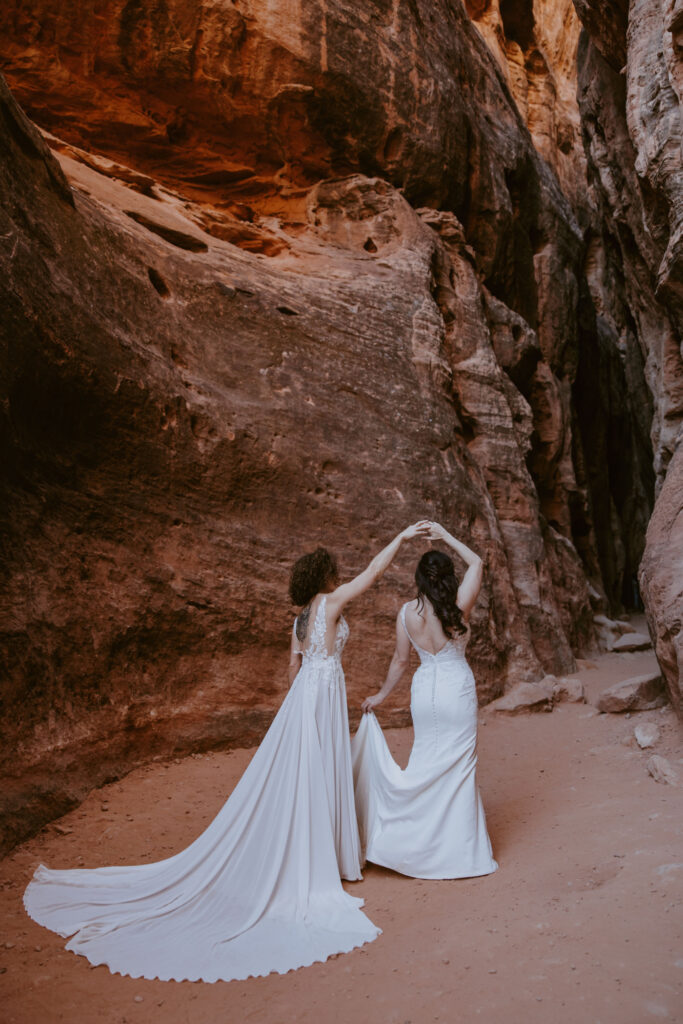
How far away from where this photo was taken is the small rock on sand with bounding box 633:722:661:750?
5.92m

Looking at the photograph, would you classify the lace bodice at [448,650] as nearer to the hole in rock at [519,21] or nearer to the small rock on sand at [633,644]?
the small rock on sand at [633,644]

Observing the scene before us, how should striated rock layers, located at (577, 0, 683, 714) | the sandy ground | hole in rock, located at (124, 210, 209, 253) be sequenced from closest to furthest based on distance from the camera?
1. the sandy ground
2. striated rock layers, located at (577, 0, 683, 714)
3. hole in rock, located at (124, 210, 209, 253)

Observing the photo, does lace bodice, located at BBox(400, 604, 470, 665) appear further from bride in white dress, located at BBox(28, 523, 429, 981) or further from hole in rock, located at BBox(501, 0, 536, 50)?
hole in rock, located at BBox(501, 0, 536, 50)

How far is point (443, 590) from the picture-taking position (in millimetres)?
4430

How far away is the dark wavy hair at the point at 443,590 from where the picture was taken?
4.41 meters

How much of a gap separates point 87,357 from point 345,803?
4019 mm

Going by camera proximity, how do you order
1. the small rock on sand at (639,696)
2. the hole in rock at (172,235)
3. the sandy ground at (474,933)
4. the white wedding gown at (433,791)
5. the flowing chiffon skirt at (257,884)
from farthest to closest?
the hole in rock at (172,235) < the small rock on sand at (639,696) < the white wedding gown at (433,791) < the flowing chiffon skirt at (257,884) < the sandy ground at (474,933)

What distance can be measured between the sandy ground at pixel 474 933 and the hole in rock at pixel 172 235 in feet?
19.3

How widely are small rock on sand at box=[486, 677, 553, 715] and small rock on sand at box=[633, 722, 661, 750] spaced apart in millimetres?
1984

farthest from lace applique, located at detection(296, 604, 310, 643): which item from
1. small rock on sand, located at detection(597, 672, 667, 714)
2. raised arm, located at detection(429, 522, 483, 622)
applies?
small rock on sand, located at detection(597, 672, 667, 714)

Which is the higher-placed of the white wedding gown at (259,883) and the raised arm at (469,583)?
the raised arm at (469,583)

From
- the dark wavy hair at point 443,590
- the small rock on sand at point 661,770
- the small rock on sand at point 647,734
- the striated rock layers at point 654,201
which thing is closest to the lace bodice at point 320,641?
the dark wavy hair at point 443,590

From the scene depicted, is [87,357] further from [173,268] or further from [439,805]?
[439,805]

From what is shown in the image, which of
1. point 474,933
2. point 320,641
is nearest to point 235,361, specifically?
point 320,641
